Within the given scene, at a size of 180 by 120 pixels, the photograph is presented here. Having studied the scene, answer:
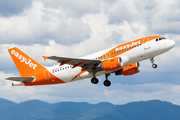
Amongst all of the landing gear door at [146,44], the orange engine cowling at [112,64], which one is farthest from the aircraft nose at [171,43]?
the orange engine cowling at [112,64]

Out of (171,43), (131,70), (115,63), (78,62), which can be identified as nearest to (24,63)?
(78,62)

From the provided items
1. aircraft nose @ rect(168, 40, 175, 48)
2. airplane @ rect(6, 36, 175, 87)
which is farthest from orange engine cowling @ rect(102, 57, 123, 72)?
aircraft nose @ rect(168, 40, 175, 48)

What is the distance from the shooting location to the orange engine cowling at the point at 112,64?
3788cm

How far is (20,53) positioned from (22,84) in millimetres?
5859

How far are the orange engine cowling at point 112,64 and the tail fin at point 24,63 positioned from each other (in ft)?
38.6

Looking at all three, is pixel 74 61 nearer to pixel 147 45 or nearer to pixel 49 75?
pixel 49 75

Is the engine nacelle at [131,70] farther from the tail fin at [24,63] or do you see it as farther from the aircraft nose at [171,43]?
the tail fin at [24,63]

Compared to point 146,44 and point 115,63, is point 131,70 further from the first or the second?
point 115,63

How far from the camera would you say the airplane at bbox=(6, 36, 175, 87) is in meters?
38.4

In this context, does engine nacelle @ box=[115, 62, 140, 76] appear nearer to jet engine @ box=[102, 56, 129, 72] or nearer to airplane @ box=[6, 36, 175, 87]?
airplane @ box=[6, 36, 175, 87]

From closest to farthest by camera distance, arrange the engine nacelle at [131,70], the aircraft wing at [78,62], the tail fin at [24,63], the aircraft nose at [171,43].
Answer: the aircraft wing at [78,62], the aircraft nose at [171,43], the engine nacelle at [131,70], the tail fin at [24,63]

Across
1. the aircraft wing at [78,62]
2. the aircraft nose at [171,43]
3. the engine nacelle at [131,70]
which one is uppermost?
the aircraft nose at [171,43]

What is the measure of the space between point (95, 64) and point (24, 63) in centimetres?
1356

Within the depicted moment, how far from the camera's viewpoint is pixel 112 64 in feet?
125
